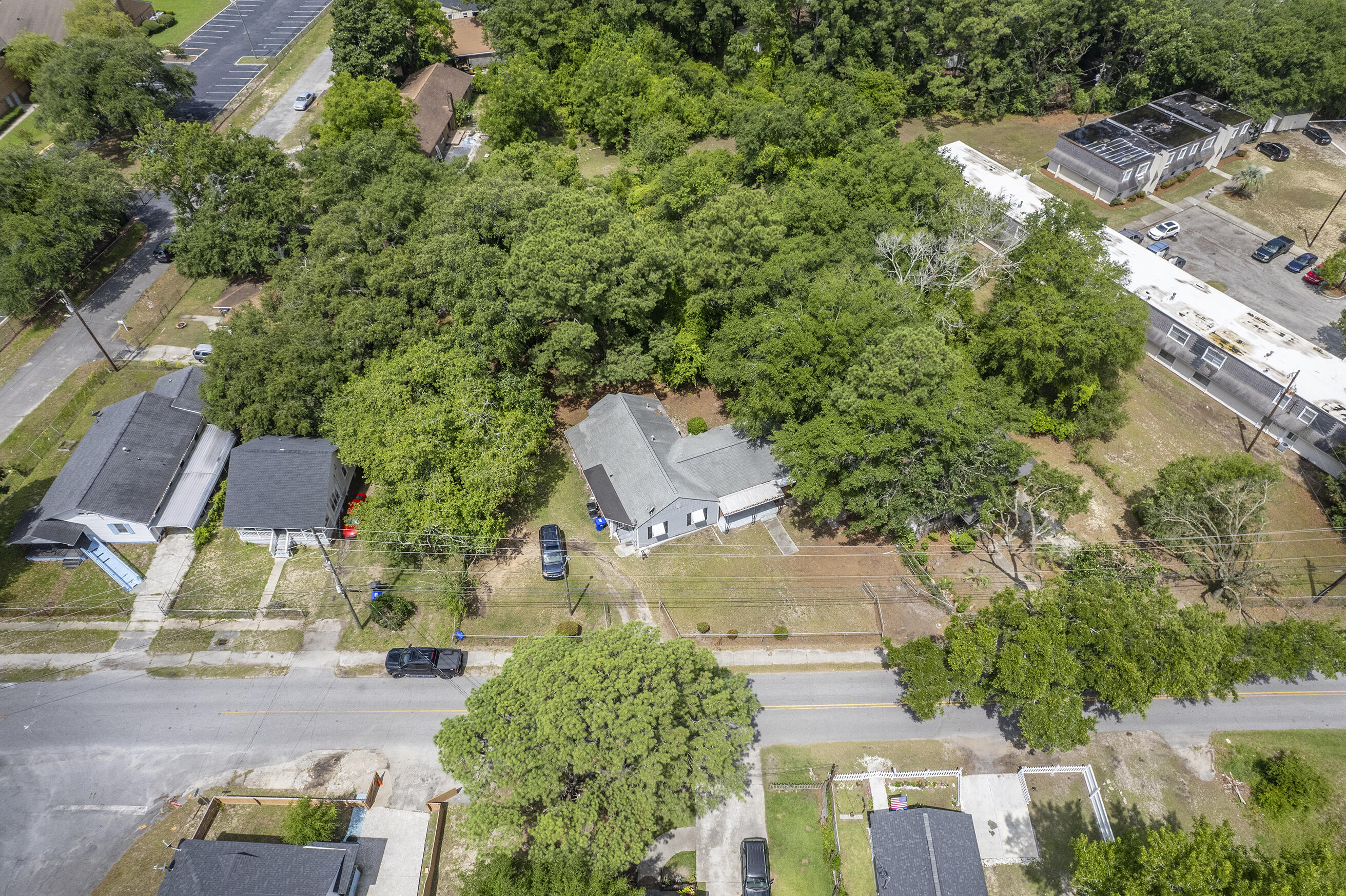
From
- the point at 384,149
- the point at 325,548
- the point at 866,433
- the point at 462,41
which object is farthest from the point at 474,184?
the point at 462,41

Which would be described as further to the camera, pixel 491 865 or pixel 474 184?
pixel 474 184

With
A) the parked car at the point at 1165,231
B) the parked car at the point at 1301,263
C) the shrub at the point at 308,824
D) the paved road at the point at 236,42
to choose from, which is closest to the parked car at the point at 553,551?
the shrub at the point at 308,824

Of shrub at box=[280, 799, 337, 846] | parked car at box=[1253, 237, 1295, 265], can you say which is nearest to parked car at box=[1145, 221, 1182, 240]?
parked car at box=[1253, 237, 1295, 265]

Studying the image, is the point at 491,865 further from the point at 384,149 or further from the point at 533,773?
the point at 384,149

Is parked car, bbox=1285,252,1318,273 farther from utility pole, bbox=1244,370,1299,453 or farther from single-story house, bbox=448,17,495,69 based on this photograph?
single-story house, bbox=448,17,495,69

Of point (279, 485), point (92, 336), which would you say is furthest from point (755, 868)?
point (92, 336)

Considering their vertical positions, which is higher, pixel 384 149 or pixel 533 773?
pixel 384 149
